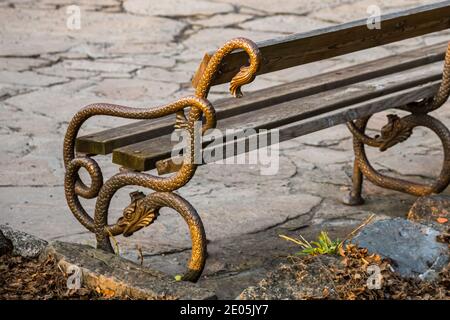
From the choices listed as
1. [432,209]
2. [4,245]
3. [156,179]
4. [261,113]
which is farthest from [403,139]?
[4,245]

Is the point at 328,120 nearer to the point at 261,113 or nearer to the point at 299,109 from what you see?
the point at 299,109

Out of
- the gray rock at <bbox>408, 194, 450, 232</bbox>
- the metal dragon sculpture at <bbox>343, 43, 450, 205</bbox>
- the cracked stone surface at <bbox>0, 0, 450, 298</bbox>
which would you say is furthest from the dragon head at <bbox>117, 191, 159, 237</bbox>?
the metal dragon sculpture at <bbox>343, 43, 450, 205</bbox>

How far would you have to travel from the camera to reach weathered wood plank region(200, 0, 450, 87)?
3.69 metres

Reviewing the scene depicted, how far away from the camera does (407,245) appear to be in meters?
3.62

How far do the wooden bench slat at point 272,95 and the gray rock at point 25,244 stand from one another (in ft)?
1.33

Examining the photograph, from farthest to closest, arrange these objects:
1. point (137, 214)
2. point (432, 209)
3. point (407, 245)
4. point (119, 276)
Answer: point (432, 209), point (137, 214), point (407, 245), point (119, 276)

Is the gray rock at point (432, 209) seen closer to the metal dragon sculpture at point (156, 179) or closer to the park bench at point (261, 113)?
the park bench at point (261, 113)

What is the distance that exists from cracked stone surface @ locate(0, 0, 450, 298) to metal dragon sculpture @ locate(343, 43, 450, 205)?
0.39 ft

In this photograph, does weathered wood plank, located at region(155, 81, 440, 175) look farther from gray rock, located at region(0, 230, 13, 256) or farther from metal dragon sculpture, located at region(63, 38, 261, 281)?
gray rock, located at region(0, 230, 13, 256)

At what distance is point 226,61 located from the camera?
11.9ft

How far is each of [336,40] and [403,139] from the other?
3.09 ft

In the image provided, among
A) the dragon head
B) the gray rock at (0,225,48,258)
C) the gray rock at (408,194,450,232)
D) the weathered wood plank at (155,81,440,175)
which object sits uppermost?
the weathered wood plank at (155,81,440,175)

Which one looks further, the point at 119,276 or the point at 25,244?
the point at 25,244

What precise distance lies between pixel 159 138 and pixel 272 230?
91 cm
